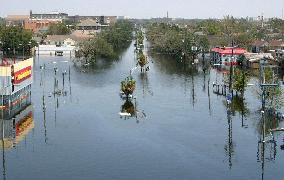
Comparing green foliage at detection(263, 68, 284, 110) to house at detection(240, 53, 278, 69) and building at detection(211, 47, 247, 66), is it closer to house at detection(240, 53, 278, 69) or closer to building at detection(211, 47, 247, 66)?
house at detection(240, 53, 278, 69)

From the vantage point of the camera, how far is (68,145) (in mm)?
20797

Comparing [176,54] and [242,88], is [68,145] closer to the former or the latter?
[242,88]

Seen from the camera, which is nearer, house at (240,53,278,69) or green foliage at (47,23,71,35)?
house at (240,53,278,69)

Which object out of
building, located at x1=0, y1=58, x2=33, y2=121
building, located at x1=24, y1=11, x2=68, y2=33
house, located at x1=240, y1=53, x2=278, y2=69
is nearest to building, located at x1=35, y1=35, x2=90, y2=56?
house, located at x1=240, y1=53, x2=278, y2=69

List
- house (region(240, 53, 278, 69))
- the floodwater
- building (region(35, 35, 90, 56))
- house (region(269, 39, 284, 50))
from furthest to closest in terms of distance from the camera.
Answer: building (region(35, 35, 90, 56)) → house (region(269, 39, 284, 50)) → house (region(240, 53, 278, 69)) → the floodwater

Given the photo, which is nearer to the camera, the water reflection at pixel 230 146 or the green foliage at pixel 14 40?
the water reflection at pixel 230 146

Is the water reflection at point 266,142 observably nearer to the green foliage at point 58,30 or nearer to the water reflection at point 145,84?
the water reflection at point 145,84

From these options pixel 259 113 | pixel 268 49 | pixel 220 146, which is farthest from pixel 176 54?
pixel 220 146

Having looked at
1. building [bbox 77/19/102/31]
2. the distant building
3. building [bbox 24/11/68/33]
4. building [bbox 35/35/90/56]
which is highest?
building [bbox 24/11/68/33]

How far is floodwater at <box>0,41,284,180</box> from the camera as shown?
1791cm

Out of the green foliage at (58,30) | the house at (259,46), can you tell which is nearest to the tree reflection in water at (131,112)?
the house at (259,46)

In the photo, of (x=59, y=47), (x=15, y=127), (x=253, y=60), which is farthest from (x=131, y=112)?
(x=59, y=47)

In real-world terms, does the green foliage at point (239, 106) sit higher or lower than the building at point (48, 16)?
lower

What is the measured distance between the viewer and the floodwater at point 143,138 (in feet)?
58.7
